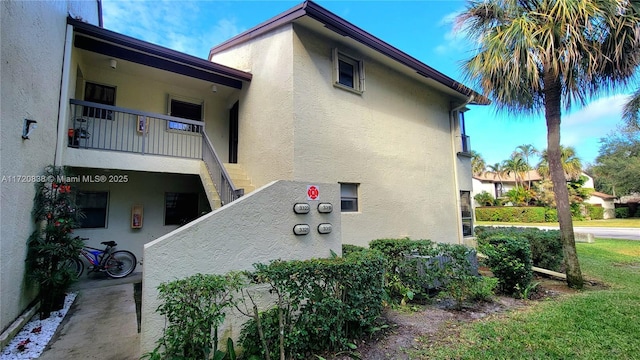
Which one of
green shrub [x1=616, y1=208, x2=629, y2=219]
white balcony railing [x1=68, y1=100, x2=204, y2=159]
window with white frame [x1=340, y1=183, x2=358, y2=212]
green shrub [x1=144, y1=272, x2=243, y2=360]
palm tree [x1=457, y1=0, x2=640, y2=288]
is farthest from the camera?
Answer: green shrub [x1=616, y1=208, x2=629, y2=219]

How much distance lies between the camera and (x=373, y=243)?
6.35 metres

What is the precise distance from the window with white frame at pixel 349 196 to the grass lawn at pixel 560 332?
3.95 m

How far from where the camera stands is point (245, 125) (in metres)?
8.49

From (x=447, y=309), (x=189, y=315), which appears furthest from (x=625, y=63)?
(x=189, y=315)

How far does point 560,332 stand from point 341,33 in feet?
24.2

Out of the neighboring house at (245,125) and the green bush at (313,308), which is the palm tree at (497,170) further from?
the green bush at (313,308)

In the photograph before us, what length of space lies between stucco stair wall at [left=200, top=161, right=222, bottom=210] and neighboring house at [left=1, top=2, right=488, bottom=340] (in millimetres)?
36

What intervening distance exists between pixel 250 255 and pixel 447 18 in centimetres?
795

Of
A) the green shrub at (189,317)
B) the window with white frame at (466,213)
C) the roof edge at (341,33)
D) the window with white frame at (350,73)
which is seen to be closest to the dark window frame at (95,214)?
the roof edge at (341,33)

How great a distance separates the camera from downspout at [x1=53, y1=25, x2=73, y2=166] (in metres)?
5.60

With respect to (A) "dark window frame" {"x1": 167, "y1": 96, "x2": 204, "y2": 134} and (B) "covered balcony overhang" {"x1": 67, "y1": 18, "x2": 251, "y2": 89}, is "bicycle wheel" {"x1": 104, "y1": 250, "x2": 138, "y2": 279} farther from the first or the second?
(B) "covered balcony overhang" {"x1": 67, "y1": 18, "x2": 251, "y2": 89}

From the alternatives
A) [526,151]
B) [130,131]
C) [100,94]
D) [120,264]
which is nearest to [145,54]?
[130,131]

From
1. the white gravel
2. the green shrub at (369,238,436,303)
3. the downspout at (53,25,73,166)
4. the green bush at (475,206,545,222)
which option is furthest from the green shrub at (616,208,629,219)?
the downspout at (53,25,73,166)

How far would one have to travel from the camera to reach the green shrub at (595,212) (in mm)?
32638
